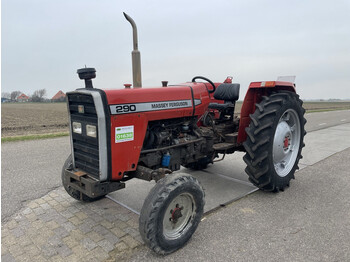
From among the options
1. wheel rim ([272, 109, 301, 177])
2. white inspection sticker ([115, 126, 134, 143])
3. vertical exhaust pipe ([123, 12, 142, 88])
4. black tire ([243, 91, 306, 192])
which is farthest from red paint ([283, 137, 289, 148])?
white inspection sticker ([115, 126, 134, 143])

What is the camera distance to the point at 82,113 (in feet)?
8.96

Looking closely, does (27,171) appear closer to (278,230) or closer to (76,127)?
(76,127)

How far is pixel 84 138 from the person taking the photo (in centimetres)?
278

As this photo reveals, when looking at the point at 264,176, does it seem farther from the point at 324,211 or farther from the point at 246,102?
the point at 246,102

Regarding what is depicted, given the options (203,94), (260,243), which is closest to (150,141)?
(203,94)

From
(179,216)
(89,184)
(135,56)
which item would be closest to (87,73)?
(89,184)

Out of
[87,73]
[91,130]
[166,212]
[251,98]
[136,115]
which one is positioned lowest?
[166,212]

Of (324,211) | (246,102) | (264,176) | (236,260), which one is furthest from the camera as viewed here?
(246,102)

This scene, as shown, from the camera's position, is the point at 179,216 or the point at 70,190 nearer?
the point at 179,216

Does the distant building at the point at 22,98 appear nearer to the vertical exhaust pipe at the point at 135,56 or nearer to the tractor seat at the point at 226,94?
the vertical exhaust pipe at the point at 135,56

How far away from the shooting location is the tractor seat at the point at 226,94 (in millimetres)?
4160

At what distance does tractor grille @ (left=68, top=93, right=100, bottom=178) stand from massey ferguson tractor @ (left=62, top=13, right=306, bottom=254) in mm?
11

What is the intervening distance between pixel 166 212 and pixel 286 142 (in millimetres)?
2484

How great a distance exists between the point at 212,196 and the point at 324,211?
1.40m
